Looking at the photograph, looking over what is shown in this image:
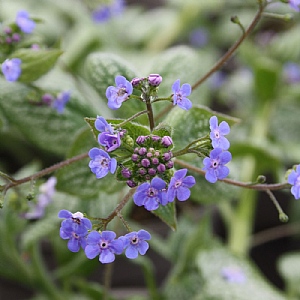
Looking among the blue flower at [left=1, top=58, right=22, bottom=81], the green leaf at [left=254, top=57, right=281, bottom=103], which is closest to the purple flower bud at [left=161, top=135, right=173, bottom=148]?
the blue flower at [left=1, top=58, right=22, bottom=81]

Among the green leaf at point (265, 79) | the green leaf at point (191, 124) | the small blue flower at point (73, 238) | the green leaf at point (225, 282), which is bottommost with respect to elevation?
the green leaf at point (225, 282)

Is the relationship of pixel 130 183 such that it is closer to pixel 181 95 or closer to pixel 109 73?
pixel 181 95

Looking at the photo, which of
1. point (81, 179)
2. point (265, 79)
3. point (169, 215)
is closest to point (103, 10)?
point (265, 79)

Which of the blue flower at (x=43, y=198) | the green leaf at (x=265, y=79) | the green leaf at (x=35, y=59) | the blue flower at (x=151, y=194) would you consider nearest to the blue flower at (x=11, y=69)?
the green leaf at (x=35, y=59)

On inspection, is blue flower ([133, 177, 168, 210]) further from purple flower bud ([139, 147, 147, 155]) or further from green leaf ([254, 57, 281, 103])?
green leaf ([254, 57, 281, 103])

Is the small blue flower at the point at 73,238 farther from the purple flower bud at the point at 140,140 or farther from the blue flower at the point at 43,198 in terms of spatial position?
the blue flower at the point at 43,198

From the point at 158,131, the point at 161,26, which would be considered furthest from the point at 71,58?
the point at 158,131

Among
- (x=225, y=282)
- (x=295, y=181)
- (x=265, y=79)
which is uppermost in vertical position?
(x=295, y=181)
